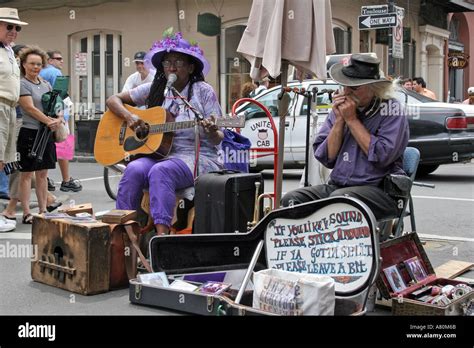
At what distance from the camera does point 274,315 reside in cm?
383

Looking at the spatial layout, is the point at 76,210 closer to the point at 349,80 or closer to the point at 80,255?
the point at 80,255

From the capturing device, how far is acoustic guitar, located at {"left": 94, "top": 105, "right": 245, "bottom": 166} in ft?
18.8

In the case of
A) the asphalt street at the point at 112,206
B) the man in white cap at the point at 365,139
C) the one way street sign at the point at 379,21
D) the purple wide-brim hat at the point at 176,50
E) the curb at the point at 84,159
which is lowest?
the asphalt street at the point at 112,206

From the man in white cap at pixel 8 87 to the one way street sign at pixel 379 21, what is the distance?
28.5 feet

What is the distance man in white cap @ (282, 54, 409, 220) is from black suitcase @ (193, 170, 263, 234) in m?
0.49

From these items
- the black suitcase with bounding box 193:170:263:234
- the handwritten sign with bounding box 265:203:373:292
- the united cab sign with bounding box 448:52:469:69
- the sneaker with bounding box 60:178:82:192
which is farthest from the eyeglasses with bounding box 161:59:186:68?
the united cab sign with bounding box 448:52:469:69

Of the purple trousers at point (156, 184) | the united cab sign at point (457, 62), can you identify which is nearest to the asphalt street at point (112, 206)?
the purple trousers at point (156, 184)

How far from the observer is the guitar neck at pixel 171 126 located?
18.7ft

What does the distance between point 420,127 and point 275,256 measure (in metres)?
7.88

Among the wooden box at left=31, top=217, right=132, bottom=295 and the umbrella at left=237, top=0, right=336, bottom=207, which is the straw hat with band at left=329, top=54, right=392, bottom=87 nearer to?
the umbrella at left=237, top=0, right=336, bottom=207

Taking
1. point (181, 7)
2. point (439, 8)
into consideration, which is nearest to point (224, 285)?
point (181, 7)

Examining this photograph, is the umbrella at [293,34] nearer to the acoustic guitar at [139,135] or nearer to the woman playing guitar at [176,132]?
the acoustic guitar at [139,135]
